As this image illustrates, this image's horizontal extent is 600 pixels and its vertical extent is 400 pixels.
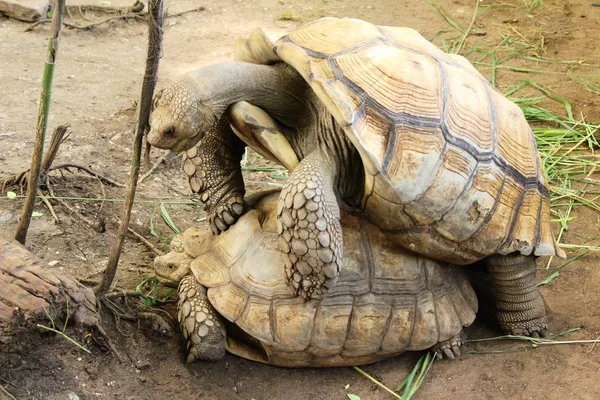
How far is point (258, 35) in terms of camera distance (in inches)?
138

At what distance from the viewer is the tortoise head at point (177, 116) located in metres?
3.14

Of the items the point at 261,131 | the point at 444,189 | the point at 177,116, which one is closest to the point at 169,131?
the point at 177,116

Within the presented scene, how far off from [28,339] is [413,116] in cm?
179

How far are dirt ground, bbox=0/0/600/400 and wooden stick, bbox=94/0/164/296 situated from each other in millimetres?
218

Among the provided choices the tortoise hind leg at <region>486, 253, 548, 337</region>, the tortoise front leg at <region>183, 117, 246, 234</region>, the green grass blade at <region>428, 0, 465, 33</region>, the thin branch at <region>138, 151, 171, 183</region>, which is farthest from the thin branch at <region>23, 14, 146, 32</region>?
the tortoise hind leg at <region>486, 253, 548, 337</region>

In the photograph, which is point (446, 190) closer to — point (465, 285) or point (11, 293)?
point (465, 285)

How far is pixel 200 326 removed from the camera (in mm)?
3385

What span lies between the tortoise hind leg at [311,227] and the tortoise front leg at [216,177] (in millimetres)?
564

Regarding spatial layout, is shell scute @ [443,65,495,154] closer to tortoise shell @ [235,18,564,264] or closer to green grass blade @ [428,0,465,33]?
tortoise shell @ [235,18,564,264]

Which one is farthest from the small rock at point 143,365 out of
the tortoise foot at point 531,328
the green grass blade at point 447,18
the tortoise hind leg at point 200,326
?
the green grass blade at point 447,18

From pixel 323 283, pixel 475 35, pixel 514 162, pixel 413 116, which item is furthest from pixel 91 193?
pixel 475 35

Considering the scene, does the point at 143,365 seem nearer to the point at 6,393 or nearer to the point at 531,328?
the point at 6,393

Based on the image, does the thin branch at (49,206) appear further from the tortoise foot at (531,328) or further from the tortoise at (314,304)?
the tortoise foot at (531,328)

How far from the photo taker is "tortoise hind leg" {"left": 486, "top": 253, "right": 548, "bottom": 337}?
3.65m
